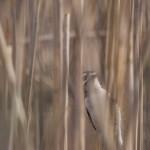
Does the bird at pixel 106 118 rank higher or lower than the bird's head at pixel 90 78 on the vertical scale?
lower

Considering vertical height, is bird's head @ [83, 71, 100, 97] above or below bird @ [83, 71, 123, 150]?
above

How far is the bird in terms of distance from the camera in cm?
97

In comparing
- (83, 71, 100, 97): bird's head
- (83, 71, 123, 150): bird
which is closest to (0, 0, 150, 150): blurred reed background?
(83, 71, 123, 150): bird

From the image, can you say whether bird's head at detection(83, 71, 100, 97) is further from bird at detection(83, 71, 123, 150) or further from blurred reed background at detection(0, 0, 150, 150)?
blurred reed background at detection(0, 0, 150, 150)

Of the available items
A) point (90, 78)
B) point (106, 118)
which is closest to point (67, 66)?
point (106, 118)

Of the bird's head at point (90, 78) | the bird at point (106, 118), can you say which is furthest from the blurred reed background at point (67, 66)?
the bird's head at point (90, 78)

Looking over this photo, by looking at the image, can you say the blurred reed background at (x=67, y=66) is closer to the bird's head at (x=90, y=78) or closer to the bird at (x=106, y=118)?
the bird at (x=106, y=118)

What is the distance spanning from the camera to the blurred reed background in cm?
89

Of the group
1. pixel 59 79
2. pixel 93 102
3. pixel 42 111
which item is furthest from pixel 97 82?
pixel 59 79

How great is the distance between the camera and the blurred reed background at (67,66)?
887 mm

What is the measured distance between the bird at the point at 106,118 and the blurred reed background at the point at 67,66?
22 millimetres

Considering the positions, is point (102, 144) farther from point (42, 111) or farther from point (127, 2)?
point (127, 2)

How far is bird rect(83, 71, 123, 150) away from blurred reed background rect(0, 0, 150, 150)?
0.07 feet

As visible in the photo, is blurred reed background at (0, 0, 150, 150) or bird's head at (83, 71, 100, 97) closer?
blurred reed background at (0, 0, 150, 150)
